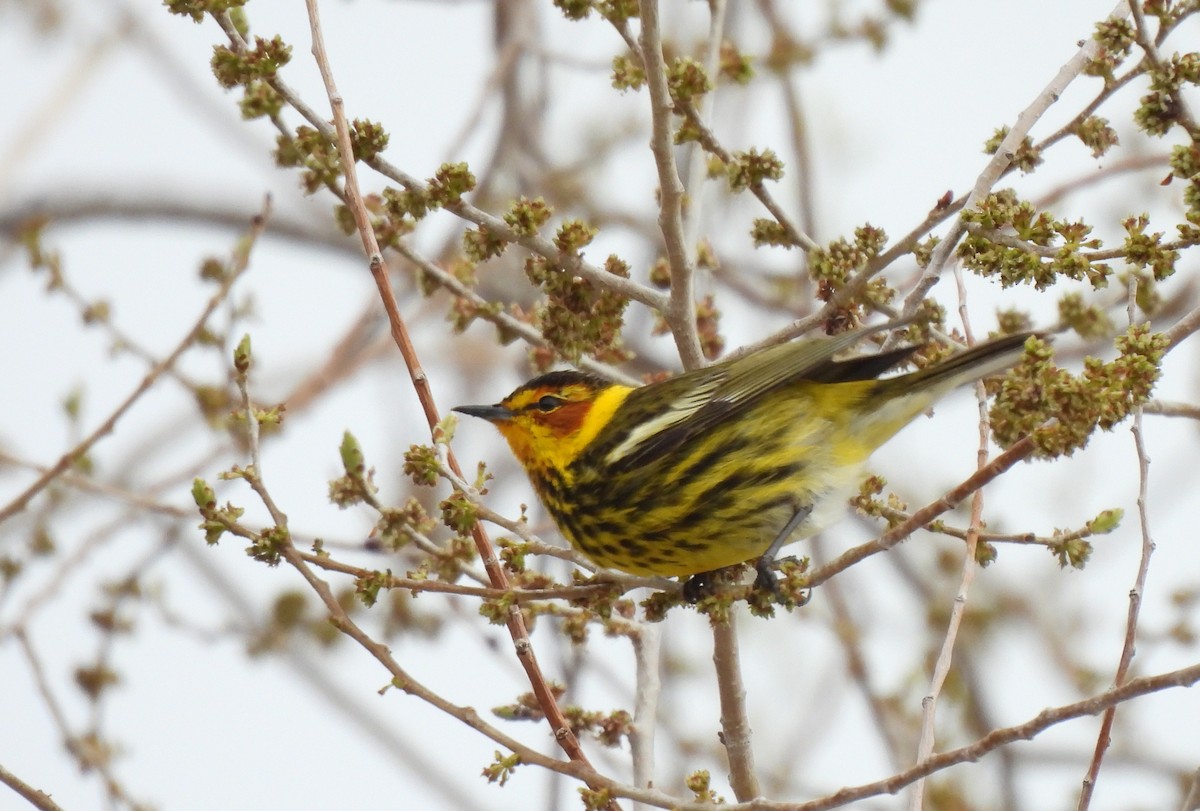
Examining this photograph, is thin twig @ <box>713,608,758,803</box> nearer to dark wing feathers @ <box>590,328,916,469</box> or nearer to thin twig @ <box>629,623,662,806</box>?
thin twig @ <box>629,623,662,806</box>

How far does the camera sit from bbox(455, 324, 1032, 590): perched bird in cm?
442

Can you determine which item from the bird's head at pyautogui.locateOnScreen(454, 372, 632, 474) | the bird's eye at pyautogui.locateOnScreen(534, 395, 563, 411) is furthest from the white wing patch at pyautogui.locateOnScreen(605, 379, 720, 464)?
the bird's eye at pyautogui.locateOnScreen(534, 395, 563, 411)

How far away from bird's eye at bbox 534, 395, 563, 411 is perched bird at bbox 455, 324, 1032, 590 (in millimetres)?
139

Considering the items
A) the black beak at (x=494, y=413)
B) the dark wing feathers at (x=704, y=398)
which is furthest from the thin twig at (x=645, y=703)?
the black beak at (x=494, y=413)

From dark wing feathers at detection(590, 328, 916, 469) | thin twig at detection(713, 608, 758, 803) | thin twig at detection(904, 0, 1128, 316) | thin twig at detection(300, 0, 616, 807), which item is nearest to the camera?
thin twig at detection(300, 0, 616, 807)

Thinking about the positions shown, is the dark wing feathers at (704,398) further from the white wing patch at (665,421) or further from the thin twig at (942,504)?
the thin twig at (942,504)

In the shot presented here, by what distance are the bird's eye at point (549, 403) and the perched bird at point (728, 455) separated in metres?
0.14

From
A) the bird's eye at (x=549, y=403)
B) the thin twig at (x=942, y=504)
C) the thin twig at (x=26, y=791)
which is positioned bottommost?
the thin twig at (x=26, y=791)

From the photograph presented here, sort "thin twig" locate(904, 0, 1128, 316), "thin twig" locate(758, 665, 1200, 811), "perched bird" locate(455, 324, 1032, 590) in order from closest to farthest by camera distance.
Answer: "thin twig" locate(758, 665, 1200, 811)
"thin twig" locate(904, 0, 1128, 316)
"perched bird" locate(455, 324, 1032, 590)

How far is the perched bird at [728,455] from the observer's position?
4418 millimetres

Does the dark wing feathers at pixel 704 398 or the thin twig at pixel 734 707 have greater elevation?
the dark wing feathers at pixel 704 398

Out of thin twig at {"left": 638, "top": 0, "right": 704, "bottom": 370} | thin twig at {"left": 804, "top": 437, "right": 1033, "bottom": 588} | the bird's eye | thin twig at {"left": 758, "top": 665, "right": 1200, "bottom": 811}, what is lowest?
thin twig at {"left": 758, "top": 665, "right": 1200, "bottom": 811}

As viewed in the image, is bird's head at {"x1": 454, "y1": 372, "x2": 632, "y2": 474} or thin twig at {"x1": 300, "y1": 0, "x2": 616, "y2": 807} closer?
thin twig at {"x1": 300, "y1": 0, "x2": 616, "y2": 807}

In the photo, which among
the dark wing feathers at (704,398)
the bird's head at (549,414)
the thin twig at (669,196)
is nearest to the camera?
the thin twig at (669,196)
